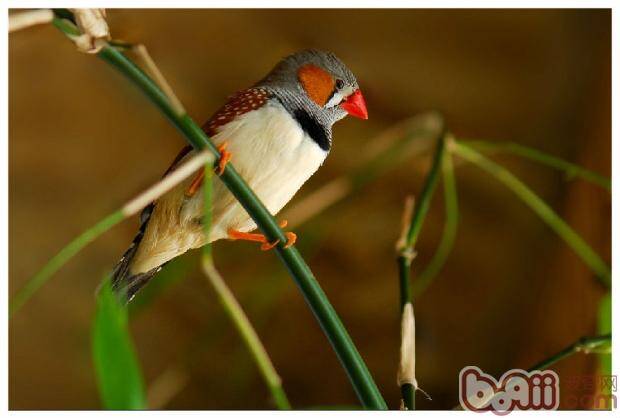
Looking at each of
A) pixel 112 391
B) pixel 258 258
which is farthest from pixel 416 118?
pixel 112 391

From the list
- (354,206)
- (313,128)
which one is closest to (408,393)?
(313,128)

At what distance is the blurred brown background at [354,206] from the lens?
1104mm

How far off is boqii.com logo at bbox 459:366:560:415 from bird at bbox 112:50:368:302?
256 mm

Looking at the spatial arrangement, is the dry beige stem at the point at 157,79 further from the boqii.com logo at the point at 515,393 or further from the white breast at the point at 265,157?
the boqii.com logo at the point at 515,393

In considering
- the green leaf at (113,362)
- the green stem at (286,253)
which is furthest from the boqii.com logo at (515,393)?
the green leaf at (113,362)

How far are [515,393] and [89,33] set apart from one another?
0.55m

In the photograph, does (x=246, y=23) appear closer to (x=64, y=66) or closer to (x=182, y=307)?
(x=64, y=66)

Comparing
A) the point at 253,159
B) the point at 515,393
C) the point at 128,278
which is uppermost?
the point at 253,159

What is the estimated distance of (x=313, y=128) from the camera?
70 cm

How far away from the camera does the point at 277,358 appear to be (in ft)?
4.14

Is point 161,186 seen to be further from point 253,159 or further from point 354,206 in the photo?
point 354,206

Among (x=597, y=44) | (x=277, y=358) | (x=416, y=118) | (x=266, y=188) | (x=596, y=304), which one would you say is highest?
(x=597, y=44)

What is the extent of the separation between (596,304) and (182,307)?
0.71 metres

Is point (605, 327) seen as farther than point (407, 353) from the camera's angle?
Yes
